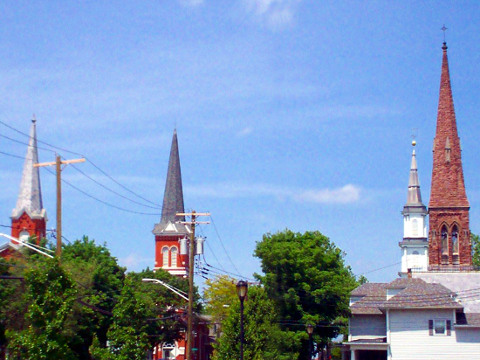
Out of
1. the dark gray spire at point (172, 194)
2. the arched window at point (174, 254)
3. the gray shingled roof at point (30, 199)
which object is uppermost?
the dark gray spire at point (172, 194)

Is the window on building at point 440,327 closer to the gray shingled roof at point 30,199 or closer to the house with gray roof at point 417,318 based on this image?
the house with gray roof at point 417,318

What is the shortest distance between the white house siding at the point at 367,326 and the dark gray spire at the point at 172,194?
200 ft

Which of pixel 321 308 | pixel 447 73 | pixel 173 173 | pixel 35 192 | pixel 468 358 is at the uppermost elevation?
pixel 447 73

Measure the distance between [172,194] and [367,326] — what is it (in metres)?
63.3

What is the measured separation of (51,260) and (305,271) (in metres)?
33.1

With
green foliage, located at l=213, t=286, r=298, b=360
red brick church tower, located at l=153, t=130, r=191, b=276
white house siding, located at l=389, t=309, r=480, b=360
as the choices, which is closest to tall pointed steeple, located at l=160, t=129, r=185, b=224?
red brick church tower, located at l=153, t=130, r=191, b=276

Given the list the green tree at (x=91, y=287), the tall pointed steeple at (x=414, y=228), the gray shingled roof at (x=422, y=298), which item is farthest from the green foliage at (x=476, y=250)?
the green tree at (x=91, y=287)

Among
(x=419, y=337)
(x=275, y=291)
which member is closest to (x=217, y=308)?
(x=275, y=291)

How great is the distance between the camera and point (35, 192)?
91.6m

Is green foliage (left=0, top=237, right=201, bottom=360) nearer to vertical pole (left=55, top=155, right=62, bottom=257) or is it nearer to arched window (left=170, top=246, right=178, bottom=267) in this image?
vertical pole (left=55, top=155, right=62, bottom=257)

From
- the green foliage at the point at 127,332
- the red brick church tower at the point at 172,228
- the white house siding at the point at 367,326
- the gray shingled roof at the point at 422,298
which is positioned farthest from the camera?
the red brick church tower at the point at 172,228

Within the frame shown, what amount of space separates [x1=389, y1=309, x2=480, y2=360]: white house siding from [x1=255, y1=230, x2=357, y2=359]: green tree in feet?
24.8

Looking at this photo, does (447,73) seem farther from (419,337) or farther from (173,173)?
(419,337)

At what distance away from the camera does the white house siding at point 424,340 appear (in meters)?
52.3
